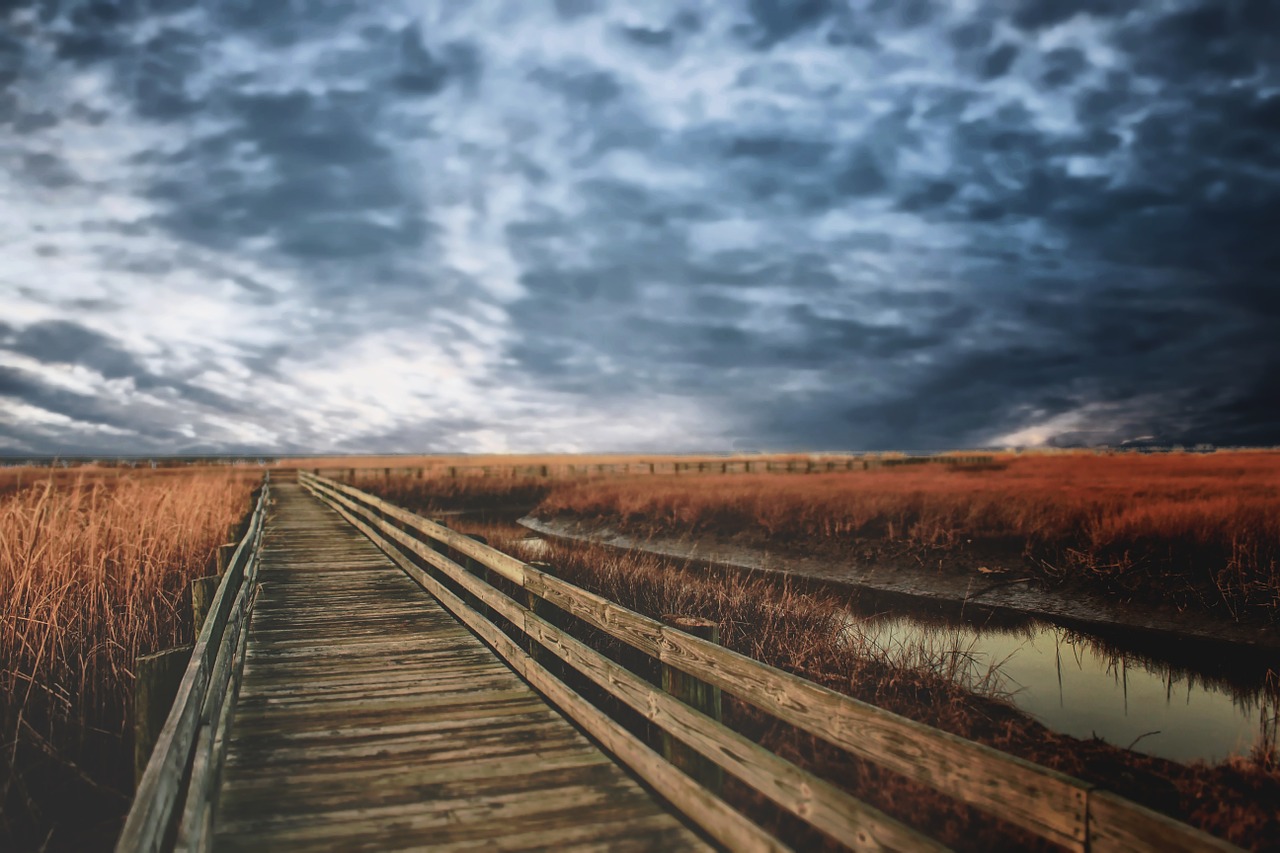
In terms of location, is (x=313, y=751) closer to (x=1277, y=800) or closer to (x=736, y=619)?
(x=736, y=619)

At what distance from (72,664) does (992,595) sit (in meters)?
13.7

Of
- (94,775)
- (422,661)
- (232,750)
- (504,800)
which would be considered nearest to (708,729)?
(504,800)

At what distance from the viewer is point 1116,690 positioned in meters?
8.32

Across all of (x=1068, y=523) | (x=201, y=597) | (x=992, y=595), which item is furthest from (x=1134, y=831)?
(x=1068, y=523)

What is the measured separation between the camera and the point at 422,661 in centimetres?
689

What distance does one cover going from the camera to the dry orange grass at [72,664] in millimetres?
4984

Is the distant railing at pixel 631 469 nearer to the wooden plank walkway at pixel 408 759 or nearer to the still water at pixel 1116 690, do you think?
the still water at pixel 1116 690

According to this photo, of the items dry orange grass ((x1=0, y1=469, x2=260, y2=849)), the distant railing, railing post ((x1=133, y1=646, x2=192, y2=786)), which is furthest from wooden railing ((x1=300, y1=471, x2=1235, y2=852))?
the distant railing

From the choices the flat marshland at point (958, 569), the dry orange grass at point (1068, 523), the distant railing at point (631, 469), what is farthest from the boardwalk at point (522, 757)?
the distant railing at point (631, 469)

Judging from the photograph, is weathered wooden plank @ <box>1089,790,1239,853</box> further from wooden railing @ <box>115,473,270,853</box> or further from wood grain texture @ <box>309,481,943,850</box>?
wooden railing @ <box>115,473,270,853</box>

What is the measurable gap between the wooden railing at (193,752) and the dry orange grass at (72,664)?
0.98m

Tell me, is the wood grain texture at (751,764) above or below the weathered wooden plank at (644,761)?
above

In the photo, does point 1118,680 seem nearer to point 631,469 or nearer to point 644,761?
point 644,761

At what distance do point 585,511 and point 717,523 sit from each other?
6.71 meters
